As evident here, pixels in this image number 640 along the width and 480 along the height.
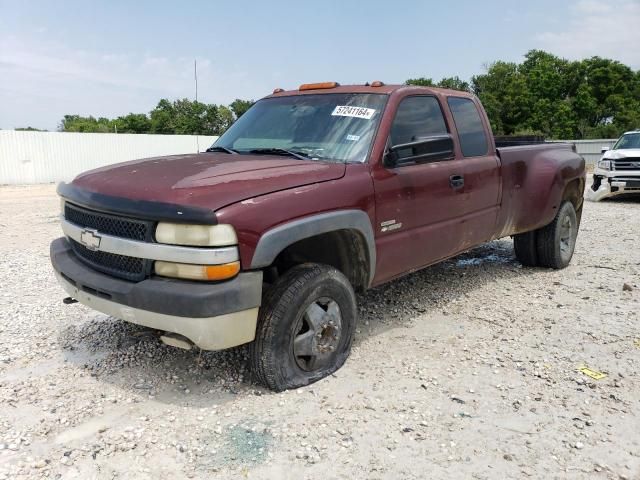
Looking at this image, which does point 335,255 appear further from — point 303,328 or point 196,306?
point 196,306

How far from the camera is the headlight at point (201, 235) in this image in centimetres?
289

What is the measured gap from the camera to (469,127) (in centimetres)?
497

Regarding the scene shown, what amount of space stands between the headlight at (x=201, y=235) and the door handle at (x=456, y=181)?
7.11 feet

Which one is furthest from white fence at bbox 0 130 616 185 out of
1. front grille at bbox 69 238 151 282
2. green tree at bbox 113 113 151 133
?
green tree at bbox 113 113 151 133

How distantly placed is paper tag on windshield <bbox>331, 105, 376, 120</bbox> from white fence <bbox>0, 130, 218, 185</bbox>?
1726cm

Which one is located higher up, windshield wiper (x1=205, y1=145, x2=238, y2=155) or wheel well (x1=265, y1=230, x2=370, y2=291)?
windshield wiper (x1=205, y1=145, x2=238, y2=155)

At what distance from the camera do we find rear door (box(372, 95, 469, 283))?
12.7 ft

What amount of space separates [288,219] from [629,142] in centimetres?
1321

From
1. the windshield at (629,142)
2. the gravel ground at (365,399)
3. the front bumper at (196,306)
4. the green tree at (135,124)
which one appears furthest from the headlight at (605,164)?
the green tree at (135,124)

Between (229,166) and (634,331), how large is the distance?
11.1ft

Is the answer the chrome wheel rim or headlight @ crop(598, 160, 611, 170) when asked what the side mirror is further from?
headlight @ crop(598, 160, 611, 170)

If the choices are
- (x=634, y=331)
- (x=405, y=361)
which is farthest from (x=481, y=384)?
(x=634, y=331)

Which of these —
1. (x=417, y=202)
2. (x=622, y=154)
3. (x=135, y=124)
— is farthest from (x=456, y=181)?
(x=135, y=124)

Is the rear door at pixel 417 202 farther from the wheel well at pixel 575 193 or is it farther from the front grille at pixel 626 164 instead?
the front grille at pixel 626 164
